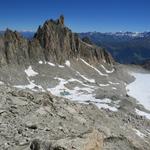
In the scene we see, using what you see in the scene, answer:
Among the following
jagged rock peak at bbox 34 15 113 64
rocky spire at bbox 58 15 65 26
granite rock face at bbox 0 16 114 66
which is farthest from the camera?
rocky spire at bbox 58 15 65 26

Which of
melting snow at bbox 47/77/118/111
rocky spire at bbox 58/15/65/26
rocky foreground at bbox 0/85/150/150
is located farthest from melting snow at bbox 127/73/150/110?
rocky foreground at bbox 0/85/150/150

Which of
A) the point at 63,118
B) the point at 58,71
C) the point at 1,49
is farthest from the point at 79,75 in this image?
the point at 63,118

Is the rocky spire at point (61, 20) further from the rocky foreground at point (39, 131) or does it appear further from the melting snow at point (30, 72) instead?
the rocky foreground at point (39, 131)

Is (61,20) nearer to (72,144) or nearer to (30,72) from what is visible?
(30,72)

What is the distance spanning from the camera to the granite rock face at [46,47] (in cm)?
14648

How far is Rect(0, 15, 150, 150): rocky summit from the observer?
2230cm

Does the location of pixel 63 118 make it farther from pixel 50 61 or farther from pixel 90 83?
pixel 50 61

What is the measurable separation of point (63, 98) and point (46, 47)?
387ft

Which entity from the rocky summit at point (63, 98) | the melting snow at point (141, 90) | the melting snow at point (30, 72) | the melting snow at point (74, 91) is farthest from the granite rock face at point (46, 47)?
the melting snow at point (141, 90)

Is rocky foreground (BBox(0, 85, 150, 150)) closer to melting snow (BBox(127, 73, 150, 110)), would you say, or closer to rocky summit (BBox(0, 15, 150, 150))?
rocky summit (BBox(0, 15, 150, 150))

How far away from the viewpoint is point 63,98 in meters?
51.8

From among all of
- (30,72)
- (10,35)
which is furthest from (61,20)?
(30,72)

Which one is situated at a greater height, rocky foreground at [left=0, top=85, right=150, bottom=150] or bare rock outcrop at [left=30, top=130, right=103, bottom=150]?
bare rock outcrop at [left=30, top=130, right=103, bottom=150]

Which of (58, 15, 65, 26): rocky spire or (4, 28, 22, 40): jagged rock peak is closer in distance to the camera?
(4, 28, 22, 40): jagged rock peak
